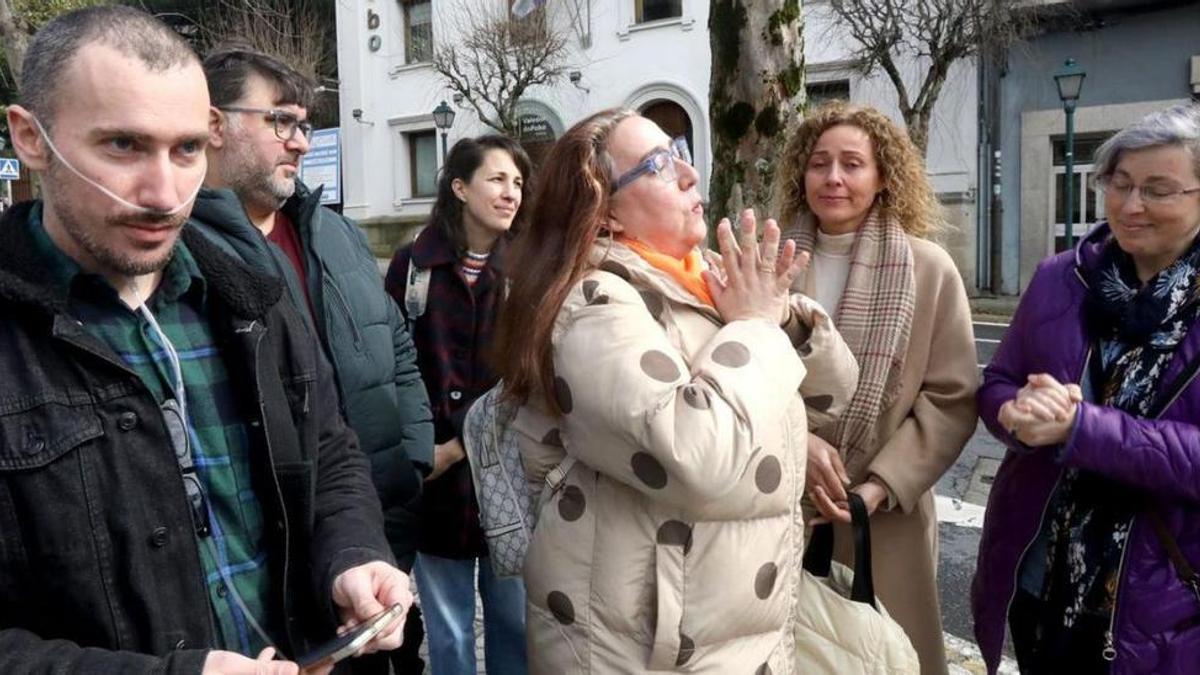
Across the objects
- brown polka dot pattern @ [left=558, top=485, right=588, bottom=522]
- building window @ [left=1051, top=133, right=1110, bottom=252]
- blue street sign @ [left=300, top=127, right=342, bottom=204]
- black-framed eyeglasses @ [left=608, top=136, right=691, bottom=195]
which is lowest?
brown polka dot pattern @ [left=558, top=485, right=588, bottom=522]

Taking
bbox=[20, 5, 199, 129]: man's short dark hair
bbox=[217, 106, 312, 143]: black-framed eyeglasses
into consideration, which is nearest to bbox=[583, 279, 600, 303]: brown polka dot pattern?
bbox=[20, 5, 199, 129]: man's short dark hair

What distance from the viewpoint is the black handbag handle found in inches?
88.3

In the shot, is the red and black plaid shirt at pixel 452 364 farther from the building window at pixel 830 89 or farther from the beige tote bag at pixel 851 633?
the building window at pixel 830 89

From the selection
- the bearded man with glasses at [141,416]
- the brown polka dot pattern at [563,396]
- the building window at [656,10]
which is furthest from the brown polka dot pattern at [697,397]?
the building window at [656,10]

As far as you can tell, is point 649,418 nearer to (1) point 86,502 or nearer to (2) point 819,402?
(2) point 819,402

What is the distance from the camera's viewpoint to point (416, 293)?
123 inches

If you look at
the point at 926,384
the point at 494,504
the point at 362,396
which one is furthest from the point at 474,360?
the point at 926,384

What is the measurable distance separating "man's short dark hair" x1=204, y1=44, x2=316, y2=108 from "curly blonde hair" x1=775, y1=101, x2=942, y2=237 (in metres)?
1.43

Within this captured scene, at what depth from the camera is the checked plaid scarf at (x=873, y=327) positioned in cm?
251

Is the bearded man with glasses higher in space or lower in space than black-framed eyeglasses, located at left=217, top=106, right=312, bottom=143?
lower

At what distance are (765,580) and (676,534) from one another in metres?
0.20

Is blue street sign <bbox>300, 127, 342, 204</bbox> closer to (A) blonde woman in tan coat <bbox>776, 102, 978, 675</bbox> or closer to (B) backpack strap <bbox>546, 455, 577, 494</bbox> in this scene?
(A) blonde woman in tan coat <bbox>776, 102, 978, 675</bbox>

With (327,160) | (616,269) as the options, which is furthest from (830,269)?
(327,160)

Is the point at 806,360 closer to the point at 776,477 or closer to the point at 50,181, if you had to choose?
the point at 776,477
